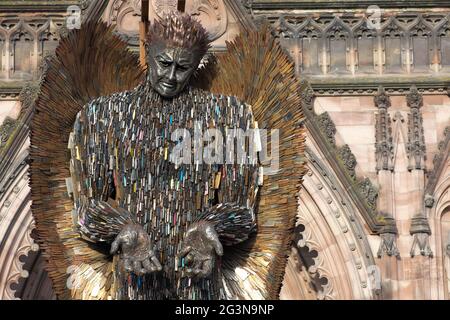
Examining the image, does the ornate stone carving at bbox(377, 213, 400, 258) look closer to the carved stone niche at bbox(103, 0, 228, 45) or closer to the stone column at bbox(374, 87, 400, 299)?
the stone column at bbox(374, 87, 400, 299)

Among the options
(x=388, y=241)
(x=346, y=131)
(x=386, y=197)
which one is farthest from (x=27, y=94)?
(x=388, y=241)

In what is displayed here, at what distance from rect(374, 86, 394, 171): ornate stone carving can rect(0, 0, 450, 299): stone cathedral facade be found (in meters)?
0.01

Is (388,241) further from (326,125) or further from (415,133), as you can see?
(326,125)

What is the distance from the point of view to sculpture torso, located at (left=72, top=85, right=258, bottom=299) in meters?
9.00

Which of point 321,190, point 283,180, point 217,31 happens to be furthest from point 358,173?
point 283,180

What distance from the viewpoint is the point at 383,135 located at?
782 inches

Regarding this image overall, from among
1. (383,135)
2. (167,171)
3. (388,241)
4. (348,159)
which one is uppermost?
(383,135)

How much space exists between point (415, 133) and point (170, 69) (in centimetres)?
1099

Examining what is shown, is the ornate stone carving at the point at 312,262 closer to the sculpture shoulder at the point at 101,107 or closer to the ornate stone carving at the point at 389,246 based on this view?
the ornate stone carving at the point at 389,246

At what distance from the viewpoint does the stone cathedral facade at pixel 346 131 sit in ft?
64.4

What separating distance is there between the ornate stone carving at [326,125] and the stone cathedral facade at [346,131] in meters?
0.02

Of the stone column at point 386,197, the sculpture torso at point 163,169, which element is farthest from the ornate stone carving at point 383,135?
the sculpture torso at point 163,169

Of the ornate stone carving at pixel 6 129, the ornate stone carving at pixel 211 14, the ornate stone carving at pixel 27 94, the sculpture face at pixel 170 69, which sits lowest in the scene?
the sculpture face at pixel 170 69
